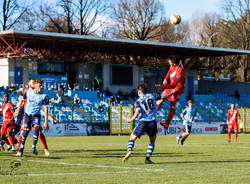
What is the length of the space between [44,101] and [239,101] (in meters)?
42.8

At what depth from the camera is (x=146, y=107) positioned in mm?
12734

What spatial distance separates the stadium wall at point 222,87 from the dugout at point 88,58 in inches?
138

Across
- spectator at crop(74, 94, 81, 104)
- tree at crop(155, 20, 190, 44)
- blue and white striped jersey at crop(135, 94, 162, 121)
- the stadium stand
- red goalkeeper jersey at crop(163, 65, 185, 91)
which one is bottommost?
the stadium stand

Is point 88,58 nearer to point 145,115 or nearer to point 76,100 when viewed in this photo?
point 76,100

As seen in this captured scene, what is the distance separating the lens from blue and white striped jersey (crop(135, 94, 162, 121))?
12.7 m

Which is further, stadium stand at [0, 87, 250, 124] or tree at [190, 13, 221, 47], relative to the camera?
tree at [190, 13, 221, 47]

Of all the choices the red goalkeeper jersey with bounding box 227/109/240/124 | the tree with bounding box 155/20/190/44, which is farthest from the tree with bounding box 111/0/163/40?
the red goalkeeper jersey with bounding box 227/109/240/124

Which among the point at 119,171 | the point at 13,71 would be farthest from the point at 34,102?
the point at 13,71

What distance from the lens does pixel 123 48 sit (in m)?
49.4

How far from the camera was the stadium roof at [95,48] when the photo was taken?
42.3 metres

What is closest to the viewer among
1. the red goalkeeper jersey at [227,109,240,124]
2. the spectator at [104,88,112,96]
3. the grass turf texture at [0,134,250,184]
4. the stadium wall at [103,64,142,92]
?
the grass turf texture at [0,134,250,184]

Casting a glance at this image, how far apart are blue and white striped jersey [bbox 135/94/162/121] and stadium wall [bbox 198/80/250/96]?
155 ft

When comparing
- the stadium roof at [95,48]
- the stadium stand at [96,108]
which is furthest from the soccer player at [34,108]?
the stadium roof at [95,48]

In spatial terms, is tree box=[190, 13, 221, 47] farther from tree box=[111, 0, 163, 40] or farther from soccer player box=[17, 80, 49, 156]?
soccer player box=[17, 80, 49, 156]
